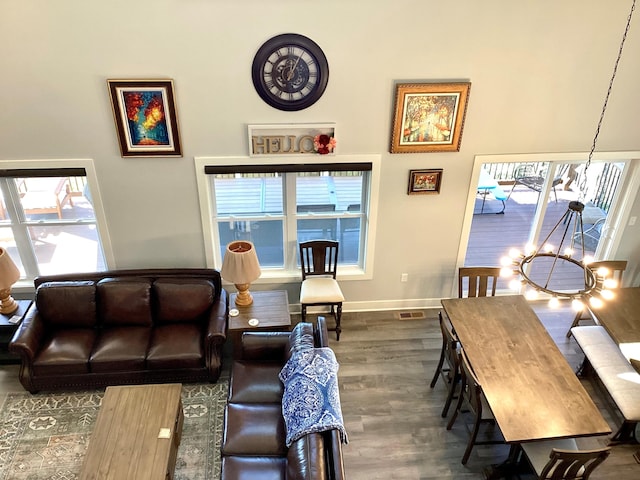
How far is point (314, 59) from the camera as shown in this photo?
455 centimetres

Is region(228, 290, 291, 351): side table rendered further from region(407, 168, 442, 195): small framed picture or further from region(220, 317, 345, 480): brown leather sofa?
region(407, 168, 442, 195): small framed picture

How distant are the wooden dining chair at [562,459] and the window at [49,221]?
4824 millimetres

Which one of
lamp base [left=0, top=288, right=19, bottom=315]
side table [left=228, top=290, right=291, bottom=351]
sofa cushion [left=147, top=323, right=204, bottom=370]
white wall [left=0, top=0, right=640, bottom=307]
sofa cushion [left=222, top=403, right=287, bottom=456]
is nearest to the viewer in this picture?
sofa cushion [left=222, top=403, right=287, bottom=456]

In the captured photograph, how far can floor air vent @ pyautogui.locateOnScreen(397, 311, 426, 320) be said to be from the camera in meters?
5.94

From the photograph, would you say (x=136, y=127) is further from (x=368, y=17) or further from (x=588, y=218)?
(x=588, y=218)

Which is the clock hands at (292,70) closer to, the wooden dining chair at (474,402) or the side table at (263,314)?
the side table at (263,314)

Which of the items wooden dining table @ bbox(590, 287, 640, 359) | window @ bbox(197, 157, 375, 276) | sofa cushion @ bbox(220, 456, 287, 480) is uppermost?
window @ bbox(197, 157, 375, 276)

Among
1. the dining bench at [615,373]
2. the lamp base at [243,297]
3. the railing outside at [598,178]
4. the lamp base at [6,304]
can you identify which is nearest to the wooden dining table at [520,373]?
the dining bench at [615,373]

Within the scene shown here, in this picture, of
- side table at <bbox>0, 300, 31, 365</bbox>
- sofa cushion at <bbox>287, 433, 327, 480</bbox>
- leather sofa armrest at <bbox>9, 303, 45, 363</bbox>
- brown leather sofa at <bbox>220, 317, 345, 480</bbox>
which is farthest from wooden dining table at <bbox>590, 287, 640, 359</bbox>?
side table at <bbox>0, 300, 31, 365</bbox>

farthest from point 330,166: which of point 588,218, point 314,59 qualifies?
point 588,218

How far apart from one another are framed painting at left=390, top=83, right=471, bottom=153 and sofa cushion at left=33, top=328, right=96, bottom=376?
12.6 ft

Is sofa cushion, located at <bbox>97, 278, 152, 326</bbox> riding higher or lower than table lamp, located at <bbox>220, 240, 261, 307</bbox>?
lower

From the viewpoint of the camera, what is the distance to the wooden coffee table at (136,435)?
11.6ft

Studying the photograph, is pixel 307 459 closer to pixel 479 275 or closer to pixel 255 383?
pixel 255 383
